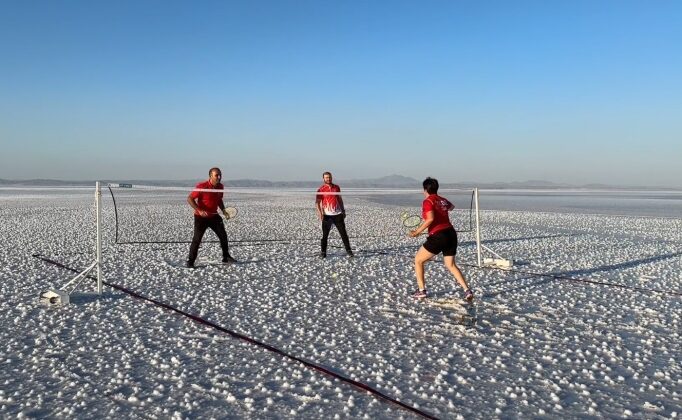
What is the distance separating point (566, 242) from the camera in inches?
650

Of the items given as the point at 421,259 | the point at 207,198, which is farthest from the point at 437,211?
the point at 207,198

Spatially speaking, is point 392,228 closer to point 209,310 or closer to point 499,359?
point 209,310

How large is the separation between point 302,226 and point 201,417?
1772cm

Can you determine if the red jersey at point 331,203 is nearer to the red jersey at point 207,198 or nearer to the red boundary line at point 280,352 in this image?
the red jersey at point 207,198

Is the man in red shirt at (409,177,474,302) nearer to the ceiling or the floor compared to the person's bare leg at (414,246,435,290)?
nearer to the ceiling

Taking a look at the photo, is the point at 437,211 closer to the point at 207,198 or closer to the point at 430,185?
the point at 430,185

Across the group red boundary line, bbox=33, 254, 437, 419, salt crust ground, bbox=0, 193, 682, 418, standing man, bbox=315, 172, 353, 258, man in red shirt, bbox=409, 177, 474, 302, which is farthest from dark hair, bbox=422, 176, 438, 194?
standing man, bbox=315, 172, 353, 258

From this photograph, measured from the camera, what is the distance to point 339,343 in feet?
20.6

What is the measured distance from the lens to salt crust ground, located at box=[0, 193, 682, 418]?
15.4 feet

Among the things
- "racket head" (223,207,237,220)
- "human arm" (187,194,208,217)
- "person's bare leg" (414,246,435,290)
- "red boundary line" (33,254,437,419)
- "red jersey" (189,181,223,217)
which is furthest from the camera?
"racket head" (223,207,237,220)

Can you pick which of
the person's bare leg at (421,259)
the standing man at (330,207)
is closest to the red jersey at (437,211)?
the person's bare leg at (421,259)

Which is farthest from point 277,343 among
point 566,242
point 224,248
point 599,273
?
point 566,242

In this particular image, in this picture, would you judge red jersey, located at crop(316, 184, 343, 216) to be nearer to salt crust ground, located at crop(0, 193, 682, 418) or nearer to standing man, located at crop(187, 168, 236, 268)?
salt crust ground, located at crop(0, 193, 682, 418)

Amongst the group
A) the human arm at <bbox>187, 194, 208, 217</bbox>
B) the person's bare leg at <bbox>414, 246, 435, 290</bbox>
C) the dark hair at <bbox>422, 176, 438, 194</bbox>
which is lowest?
the person's bare leg at <bbox>414, 246, 435, 290</bbox>
